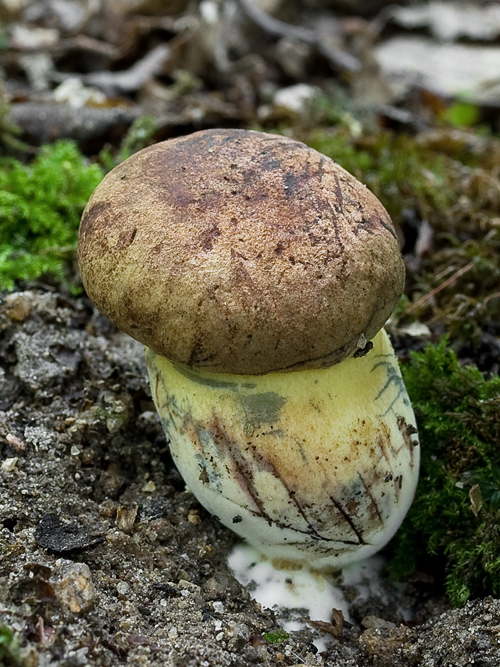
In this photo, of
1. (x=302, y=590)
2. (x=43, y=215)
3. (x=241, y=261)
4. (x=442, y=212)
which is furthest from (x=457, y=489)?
(x=43, y=215)

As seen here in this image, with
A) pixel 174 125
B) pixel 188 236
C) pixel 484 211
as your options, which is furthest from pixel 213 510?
pixel 174 125

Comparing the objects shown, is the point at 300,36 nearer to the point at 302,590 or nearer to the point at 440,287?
the point at 440,287

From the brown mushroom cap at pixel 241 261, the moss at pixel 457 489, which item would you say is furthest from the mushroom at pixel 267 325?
the moss at pixel 457 489

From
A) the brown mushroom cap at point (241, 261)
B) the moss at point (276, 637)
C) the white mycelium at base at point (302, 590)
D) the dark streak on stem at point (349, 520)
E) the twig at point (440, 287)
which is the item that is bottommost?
the white mycelium at base at point (302, 590)

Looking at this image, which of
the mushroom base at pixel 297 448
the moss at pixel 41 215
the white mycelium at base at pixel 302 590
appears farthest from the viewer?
the moss at pixel 41 215

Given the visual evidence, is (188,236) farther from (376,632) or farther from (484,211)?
(484,211)

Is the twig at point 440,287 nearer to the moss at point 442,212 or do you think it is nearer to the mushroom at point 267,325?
the moss at point 442,212
